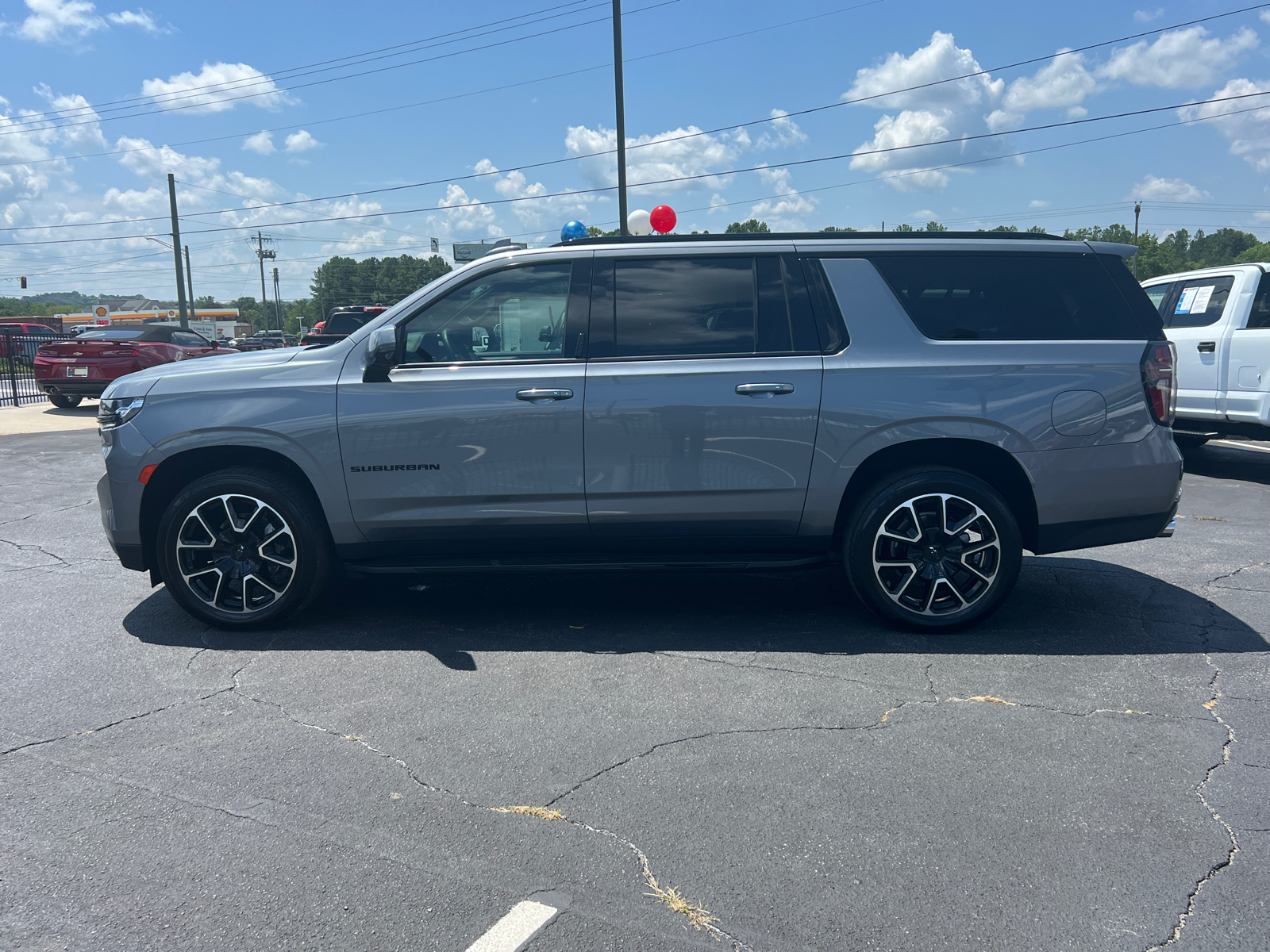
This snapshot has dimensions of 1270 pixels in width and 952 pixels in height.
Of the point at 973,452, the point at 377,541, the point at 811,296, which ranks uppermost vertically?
the point at 811,296

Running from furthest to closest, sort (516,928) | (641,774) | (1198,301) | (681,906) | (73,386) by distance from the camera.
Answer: (73,386), (1198,301), (641,774), (681,906), (516,928)

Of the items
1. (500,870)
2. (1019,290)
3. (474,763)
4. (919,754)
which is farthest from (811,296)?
(500,870)

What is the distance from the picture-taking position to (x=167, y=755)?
346 cm

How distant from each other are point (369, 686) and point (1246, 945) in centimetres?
323

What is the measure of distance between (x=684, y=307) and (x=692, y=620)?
164cm

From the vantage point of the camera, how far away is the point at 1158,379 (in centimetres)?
468

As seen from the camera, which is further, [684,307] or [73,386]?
[73,386]

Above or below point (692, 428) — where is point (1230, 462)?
below

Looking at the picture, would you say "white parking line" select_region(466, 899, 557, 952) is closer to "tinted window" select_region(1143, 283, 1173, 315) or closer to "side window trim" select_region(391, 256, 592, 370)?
"side window trim" select_region(391, 256, 592, 370)

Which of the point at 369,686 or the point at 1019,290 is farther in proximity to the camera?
the point at 1019,290

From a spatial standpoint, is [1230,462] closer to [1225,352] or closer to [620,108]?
[1225,352]

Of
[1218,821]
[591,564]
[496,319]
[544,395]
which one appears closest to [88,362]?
[496,319]

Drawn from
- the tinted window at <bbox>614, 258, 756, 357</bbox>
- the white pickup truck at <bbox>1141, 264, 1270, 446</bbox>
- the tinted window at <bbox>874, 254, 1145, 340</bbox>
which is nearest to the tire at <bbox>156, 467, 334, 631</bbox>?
the tinted window at <bbox>614, 258, 756, 357</bbox>

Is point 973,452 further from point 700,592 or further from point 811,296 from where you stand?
point 700,592
